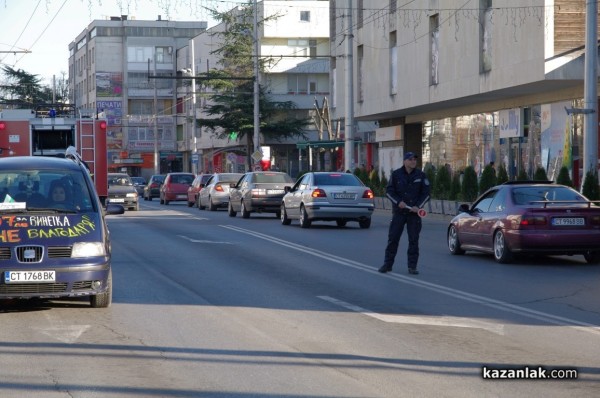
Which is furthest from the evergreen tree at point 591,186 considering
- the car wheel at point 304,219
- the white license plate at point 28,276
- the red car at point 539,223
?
the white license plate at point 28,276

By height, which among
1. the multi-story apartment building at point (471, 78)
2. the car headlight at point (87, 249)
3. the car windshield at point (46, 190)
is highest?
the multi-story apartment building at point (471, 78)

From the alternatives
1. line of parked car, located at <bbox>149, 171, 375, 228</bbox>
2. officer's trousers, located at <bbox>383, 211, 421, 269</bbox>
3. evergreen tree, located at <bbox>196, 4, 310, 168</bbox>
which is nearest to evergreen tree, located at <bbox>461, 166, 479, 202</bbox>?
line of parked car, located at <bbox>149, 171, 375, 228</bbox>

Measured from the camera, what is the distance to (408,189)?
16.3 meters

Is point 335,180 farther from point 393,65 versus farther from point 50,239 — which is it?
point 393,65

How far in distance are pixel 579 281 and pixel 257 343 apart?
7104mm

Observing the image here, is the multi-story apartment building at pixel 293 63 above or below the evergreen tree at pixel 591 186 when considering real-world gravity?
above

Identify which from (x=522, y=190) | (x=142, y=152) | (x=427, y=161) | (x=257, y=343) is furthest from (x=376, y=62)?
(x=142, y=152)

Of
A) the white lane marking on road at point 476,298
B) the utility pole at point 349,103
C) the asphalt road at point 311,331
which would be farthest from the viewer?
the utility pole at point 349,103

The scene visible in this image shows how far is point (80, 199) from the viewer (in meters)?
12.5

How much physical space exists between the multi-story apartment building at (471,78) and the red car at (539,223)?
51.3 feet

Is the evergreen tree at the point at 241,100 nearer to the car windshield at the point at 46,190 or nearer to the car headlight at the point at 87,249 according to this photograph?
the car windshield at the point at 46,190

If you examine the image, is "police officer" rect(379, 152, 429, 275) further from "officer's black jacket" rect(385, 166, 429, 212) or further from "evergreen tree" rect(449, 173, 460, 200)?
"evergreen tree" rect(449, 173, 460, 200)

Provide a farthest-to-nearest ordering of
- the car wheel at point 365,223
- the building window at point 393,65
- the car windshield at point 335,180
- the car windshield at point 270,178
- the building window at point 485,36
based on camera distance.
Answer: the building window at point 393,65, the building window at point 485,36, the car windshield at point 270,178, the car wheel at point 365,223, the car windshield at point 335,180

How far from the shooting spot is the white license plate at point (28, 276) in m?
11.3
